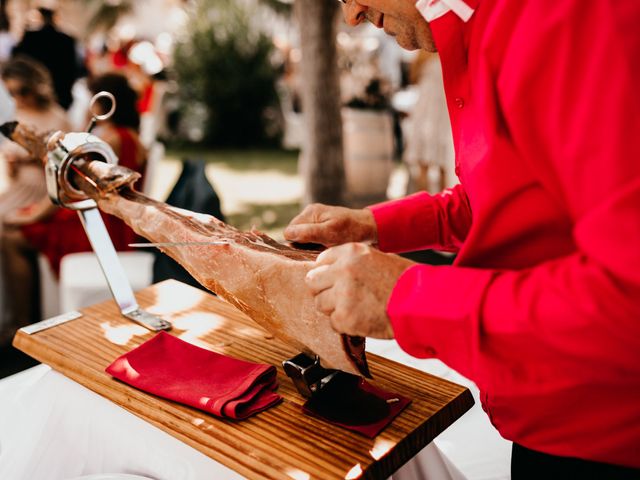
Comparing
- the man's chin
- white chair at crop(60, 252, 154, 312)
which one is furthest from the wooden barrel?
the man's chin

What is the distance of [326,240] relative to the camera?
4.91ft

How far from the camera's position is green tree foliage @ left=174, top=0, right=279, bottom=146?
36.1 ft

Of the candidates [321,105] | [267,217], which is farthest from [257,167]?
[321,105]

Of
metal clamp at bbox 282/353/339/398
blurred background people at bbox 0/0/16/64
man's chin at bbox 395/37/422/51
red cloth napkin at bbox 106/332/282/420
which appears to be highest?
blurred background people at bbox 0/0/16/64

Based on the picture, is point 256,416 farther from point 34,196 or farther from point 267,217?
point 267,217

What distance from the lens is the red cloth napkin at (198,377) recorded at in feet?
4.36

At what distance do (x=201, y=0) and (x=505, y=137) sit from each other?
11.4m

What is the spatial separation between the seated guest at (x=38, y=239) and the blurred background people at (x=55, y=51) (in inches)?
121

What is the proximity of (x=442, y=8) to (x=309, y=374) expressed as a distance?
0.78m

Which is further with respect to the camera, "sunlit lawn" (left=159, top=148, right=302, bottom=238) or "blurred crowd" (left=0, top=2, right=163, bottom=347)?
"sunlit lawn" (left=159, top=148, right=302, bottom=238)

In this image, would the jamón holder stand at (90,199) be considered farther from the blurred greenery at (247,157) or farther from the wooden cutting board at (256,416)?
the blurred greenery at (247,157)

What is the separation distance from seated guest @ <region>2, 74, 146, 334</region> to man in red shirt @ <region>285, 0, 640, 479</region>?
10.2 feet

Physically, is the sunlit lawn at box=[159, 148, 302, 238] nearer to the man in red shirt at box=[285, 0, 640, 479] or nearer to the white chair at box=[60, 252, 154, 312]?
the white chair at box=[60, 252, 154, 312]

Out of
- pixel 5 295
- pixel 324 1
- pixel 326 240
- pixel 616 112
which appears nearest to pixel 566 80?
pixel 616 112
